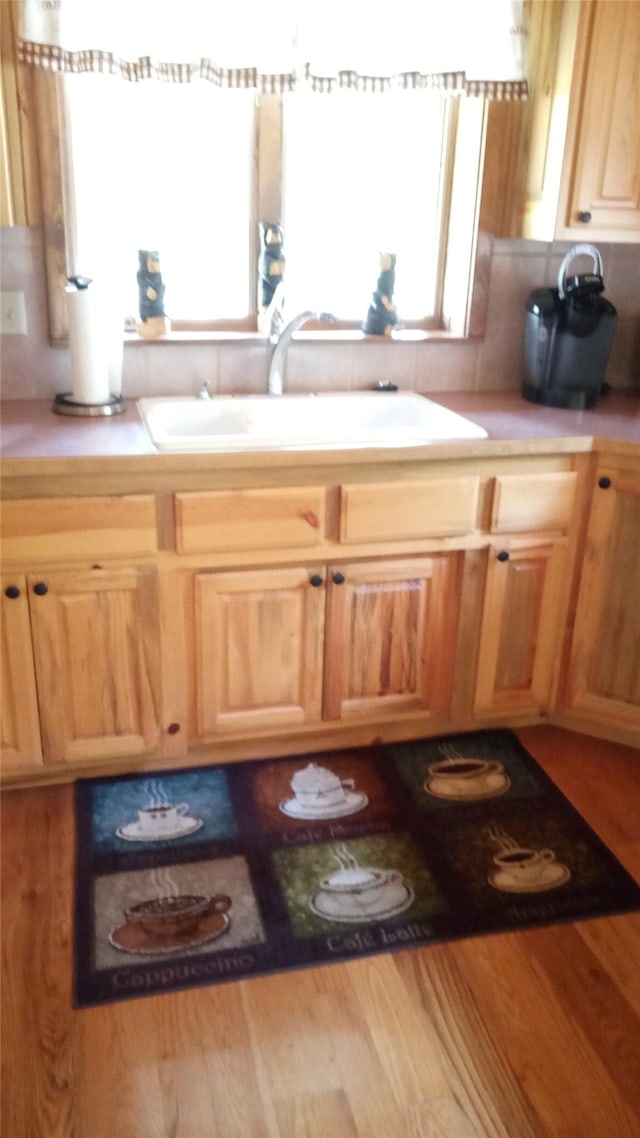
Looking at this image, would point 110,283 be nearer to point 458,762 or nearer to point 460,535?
point 460,535

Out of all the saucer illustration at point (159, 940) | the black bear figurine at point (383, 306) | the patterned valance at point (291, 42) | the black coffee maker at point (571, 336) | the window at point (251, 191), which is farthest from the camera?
the black bear figurine at point (383, 306)

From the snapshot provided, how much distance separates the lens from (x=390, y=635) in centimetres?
229

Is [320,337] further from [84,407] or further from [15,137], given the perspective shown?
[15,137]

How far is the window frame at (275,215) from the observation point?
219cm

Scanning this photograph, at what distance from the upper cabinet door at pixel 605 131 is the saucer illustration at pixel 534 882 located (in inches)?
61.9

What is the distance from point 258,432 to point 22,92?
0.99 meters

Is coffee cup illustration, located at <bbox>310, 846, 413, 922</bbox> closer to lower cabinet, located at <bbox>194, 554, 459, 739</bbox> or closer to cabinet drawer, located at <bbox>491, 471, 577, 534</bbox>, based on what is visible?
lower cabinet, located at <bbox>194, 554, 459, 739</bbox>

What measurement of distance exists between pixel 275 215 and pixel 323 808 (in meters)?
1.59

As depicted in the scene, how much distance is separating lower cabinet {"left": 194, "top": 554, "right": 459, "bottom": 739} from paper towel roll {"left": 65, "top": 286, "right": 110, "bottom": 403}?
1.82 ft

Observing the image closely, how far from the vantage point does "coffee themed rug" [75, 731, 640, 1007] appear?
1771 mm

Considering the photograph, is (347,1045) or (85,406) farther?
(85,406)

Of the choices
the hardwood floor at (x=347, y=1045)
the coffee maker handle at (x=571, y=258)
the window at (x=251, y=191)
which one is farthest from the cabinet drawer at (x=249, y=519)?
the coffee maker handle at (x=571, y=258)

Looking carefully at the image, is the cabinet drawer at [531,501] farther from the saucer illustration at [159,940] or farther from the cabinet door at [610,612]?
the saucer illustration at [159,940]

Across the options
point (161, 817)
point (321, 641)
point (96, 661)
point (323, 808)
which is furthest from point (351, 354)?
point (161, 817)
